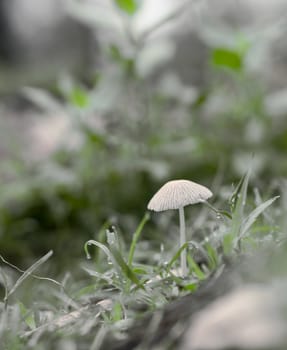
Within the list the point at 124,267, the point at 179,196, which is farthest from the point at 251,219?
the point at 124,267

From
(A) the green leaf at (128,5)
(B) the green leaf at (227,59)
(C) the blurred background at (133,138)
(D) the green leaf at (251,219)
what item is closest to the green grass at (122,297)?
(D) the green leaf at (251,219)

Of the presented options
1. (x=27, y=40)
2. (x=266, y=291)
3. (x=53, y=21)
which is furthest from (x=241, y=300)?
(x=53, y=21)

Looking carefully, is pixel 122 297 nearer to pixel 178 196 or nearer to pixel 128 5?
pixel 178 196

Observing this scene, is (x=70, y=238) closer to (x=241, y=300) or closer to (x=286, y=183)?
(x=286, y=183)

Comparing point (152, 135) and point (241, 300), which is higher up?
point (152, 135)

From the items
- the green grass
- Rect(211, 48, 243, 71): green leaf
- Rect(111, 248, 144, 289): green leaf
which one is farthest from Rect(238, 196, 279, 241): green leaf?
Rect(211, 48, 243, 71): green leaf

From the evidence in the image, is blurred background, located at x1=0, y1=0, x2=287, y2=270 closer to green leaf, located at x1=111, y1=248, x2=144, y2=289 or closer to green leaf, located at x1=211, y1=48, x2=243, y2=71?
green leaf, located at x1=211, y1=48, x2=243, y2=71
